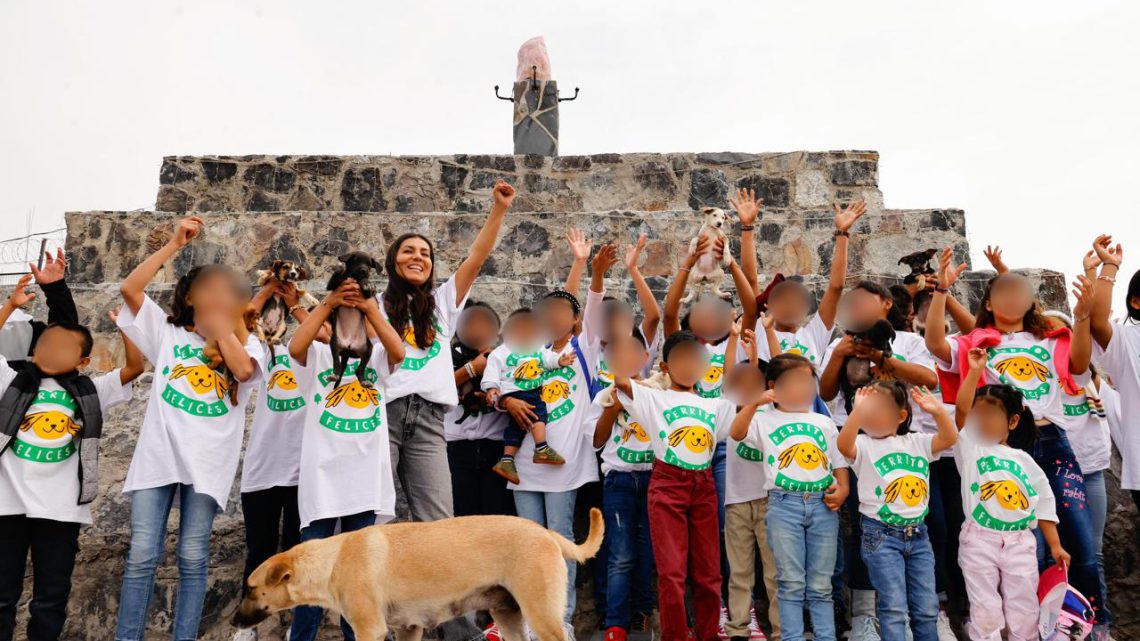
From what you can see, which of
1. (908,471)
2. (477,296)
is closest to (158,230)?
(477,296)

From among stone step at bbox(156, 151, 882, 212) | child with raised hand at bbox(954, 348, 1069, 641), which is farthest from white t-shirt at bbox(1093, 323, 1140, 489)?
stone step at bbox(156, 151, 882, 212)

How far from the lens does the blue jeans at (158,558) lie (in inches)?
162

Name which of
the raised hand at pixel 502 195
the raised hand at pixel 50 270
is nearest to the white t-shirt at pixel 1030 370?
the raised hand at pixel 502 195

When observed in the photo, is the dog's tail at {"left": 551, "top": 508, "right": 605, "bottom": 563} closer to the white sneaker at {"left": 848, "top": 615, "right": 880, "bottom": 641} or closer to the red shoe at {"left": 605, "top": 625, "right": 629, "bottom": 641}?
the red shoe at {"left": 605, "top": 625, "right": 629, "bottom": 641}

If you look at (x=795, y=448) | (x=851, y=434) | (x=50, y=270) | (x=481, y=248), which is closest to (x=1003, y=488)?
(x=851, y=434)

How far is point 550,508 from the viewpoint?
5203mm

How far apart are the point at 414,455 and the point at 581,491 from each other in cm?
133

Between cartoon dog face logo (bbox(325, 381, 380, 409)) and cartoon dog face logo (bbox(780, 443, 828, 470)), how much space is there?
220 cm

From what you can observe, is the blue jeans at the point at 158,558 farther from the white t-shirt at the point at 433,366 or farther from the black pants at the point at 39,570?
the white t-shirt at the point at 433,366

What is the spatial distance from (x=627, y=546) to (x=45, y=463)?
3101mm

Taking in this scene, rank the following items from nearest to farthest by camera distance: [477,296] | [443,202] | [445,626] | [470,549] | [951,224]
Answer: [470,549] → [445,626] → [477,296] → [951,224] → [443,202]

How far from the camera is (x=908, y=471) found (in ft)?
15.0

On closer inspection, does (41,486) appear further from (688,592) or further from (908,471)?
(908,471)

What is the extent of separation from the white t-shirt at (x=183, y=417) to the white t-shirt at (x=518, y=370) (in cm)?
146
